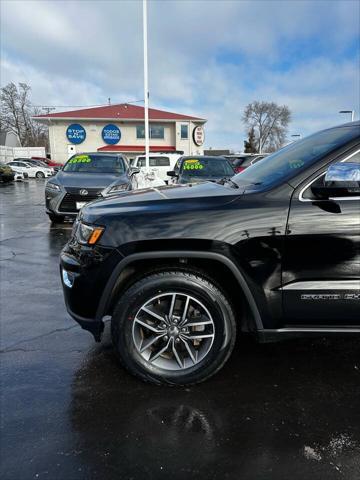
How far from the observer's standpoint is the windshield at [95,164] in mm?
9157

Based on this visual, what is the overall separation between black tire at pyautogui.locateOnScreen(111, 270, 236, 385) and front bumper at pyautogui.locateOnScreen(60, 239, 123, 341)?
165 mm

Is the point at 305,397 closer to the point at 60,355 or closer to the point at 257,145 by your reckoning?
the point at 60,355

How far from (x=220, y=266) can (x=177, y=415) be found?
1.02 metres

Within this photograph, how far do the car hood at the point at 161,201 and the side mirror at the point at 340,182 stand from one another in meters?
0.54

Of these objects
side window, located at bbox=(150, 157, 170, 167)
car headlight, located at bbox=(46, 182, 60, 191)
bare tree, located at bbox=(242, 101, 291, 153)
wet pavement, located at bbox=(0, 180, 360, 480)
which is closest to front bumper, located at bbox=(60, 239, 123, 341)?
wet pavement, located at bbox=(0, 180, 360, 480)

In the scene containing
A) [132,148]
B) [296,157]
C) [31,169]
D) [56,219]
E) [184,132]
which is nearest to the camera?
[296,157]

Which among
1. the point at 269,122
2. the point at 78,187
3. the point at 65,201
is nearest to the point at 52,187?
the point at 65,201

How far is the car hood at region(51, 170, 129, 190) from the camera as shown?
7977 millimetres

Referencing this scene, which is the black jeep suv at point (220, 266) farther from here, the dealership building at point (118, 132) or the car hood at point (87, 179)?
the dealership building at point (118, 132)

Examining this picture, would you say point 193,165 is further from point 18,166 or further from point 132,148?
point 132,148

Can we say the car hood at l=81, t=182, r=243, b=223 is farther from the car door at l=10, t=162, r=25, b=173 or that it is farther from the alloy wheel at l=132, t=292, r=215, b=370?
the car door at l=10, t=162, r=25, b=173

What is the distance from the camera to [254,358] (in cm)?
294

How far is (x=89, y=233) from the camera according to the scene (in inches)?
99.3

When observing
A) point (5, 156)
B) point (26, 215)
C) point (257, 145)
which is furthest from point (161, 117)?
point (257, 145)
